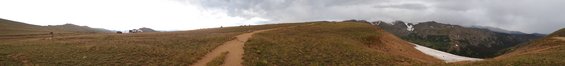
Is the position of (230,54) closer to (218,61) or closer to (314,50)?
(218,61)

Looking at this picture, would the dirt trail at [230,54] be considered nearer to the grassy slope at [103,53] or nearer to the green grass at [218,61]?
the green grass at [218,61]

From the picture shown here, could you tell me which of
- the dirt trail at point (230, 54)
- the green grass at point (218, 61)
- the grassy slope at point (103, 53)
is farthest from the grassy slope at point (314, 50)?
the grassy slope at point (103, 53)

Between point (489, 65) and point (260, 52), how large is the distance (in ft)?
71.7

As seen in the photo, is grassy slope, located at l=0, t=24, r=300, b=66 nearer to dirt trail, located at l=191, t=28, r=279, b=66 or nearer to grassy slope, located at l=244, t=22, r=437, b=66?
dirt trail, located at l=191, t=28, r=279, b=66

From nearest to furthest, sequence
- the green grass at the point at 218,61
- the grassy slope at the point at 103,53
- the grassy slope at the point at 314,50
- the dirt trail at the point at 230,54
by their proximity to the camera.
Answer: the green grass at the point at 218,61 < the grassy slope at the point at 103,53 < the dirt trail at the point at 230,54 < the grassy slope at the point at 314,50

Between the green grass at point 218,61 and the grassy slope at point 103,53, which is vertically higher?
the grassy slope at point 103,53

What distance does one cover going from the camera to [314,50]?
53.7 meters

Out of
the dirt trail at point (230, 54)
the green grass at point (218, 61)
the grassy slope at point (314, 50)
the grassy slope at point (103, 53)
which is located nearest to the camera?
the green grass at point (218, 61)

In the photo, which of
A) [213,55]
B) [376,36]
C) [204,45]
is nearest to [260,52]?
[213,55]

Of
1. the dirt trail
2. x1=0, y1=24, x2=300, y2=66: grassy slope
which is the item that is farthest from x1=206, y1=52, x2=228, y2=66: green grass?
x1=0, y1=24, x2=300, y2=66: grassy slope

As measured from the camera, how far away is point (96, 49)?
50.3m

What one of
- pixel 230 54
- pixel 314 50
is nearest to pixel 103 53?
pixel 230 54

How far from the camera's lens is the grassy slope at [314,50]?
47250 mm

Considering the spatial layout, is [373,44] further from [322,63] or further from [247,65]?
[247,65]
